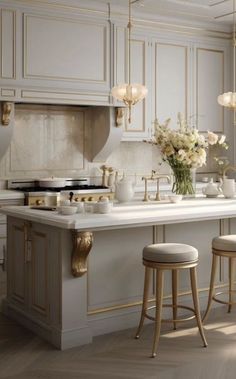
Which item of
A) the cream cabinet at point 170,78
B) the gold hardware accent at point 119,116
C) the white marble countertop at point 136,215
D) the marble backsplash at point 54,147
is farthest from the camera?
the cream cabinet at point 170,78

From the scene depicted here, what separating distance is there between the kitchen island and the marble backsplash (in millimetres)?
1906

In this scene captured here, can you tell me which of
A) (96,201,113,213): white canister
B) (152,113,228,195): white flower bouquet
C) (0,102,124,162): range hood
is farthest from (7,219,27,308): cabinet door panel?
(0,102,124,162): range hood

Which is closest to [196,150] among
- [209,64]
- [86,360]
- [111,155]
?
[86,360]

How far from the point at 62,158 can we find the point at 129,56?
4.32 feet

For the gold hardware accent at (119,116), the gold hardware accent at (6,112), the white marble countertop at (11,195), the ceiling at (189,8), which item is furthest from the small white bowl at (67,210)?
the ceiling at (189,8)

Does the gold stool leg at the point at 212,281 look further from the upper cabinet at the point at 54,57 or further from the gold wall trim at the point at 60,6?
the gold wall trim at the point at 60,6

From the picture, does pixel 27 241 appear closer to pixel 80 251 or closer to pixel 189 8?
pixel 80 251

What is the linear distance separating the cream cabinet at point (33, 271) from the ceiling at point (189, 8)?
3.07 m

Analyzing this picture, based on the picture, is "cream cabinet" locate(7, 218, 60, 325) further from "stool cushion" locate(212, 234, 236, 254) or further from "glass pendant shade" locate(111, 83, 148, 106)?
"glass pendant shade" locate(111, 83, 148, 106)

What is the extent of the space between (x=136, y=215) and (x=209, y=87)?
3.77m

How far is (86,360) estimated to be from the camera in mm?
3268

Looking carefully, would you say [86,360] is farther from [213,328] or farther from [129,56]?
[129,56]

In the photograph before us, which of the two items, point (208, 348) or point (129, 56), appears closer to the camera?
point (208, 348)

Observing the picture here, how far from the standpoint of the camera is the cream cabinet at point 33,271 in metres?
3.56
